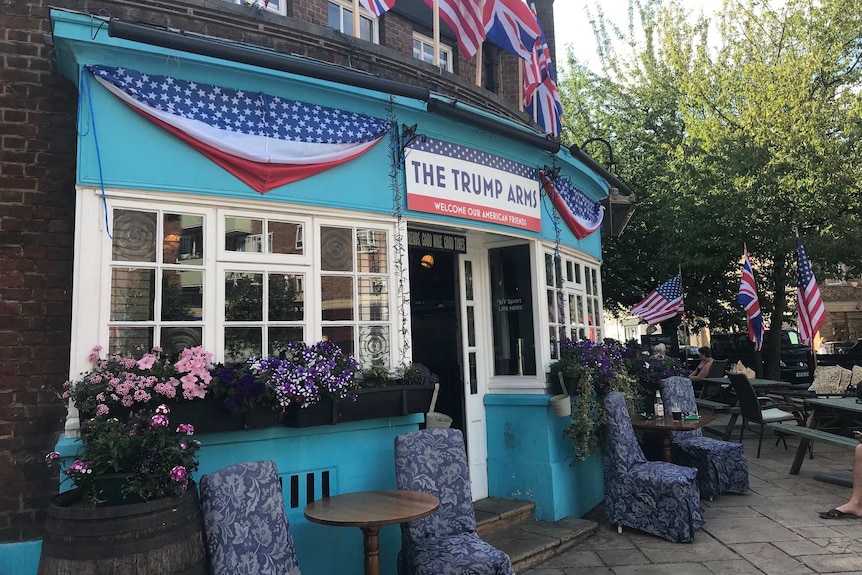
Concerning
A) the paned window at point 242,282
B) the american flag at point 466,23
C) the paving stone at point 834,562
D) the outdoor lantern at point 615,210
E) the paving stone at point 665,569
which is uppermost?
the american flag at point 466,23

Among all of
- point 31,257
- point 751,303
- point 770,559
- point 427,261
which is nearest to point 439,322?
point 427,261

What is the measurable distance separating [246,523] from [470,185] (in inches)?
132

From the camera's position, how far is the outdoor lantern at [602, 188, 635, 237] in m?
8.05

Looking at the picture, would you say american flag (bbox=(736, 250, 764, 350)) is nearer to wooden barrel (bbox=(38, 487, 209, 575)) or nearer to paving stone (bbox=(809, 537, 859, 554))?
paving stone (bbox=(809, 537, 859, 554))

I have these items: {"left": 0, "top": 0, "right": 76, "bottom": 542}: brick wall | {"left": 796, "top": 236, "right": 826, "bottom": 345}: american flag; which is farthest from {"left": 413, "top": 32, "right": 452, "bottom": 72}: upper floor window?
{"left": 796, "top": 236, "right": 826, "bottom": 345}: american flag

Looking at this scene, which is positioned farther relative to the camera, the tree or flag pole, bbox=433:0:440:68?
the tree

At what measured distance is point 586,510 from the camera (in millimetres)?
6141

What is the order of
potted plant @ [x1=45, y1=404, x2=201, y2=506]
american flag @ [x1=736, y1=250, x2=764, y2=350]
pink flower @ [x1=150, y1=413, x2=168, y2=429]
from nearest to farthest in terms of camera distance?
potted plant @ [x1=45, y1=404, x2=201, y2=506]
pink flower @ [x1=150, y1=413, x2=168, y2=429]
american flag @ [x1=736, y1=250, x2=764, y2=350]

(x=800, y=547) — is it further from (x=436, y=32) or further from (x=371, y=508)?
(x=436, y=32)

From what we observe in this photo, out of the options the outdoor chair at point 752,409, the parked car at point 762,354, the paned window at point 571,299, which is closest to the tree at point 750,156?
the parked car at point 762,354

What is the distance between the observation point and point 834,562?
451cm

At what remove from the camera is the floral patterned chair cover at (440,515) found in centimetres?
360

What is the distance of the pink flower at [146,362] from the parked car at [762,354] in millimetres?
Answer: 15978

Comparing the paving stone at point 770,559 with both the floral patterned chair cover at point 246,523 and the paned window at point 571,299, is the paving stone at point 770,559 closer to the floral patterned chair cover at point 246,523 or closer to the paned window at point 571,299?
the paned window at point 571,299
